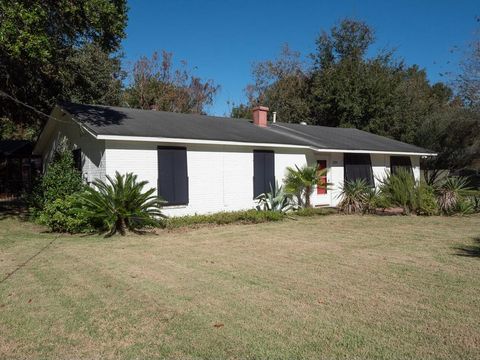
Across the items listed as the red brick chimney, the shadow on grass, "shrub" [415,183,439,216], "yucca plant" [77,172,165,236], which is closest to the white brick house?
the red brick chimney

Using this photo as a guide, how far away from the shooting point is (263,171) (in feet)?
49.2

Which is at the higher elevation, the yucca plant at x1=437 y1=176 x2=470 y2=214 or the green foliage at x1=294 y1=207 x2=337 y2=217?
the yucca plant at x1=437 y1=176 x2=470 y2=214

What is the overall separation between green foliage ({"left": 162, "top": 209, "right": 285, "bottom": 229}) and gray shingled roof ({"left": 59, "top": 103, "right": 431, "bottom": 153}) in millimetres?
2545

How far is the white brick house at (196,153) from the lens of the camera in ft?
39.9

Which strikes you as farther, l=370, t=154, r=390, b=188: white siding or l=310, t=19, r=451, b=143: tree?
l=310, t=19, r=451, b=143: tree

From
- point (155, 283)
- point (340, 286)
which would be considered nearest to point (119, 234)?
point (155, 283)

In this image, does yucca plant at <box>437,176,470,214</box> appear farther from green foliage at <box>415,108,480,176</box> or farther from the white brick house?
green foliage at <box>415,108,480,176</box>

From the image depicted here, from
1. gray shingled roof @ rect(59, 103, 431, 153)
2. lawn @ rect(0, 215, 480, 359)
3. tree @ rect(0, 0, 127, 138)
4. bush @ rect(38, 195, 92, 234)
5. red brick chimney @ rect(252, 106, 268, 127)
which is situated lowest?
lawn @ rect(0, 215, 480, 359)

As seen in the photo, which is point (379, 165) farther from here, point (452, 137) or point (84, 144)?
point (84, 144)

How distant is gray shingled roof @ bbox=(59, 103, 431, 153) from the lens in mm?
12555

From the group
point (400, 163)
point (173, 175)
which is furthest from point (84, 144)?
point (400, 163)

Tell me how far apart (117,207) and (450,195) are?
1156 centimetres

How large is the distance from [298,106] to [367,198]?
20.2 meters

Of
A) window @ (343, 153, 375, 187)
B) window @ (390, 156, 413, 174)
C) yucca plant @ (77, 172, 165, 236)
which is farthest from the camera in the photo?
window @ (390, 156, 413, 174)
